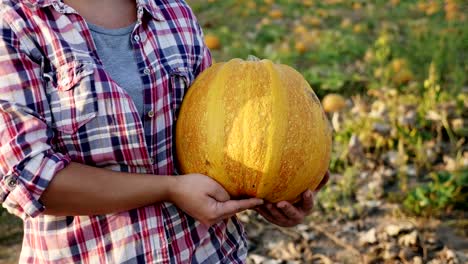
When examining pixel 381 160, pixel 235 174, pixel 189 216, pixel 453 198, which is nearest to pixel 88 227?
pixel 189 216

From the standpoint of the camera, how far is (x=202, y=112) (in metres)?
1.69

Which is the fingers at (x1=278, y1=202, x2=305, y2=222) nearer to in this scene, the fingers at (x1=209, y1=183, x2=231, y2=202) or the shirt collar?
the fingers at (x1=209, y1=183, x2=231, y2=202)

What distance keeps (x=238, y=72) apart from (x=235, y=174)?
11.9 inches

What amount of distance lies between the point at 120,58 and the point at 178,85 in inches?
7.4

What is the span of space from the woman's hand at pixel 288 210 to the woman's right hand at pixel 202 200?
0.15m

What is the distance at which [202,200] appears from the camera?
1.58 metres

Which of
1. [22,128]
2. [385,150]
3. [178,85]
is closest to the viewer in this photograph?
[22,128]

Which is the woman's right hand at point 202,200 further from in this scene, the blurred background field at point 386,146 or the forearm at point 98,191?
the blurred background field at point 386,146

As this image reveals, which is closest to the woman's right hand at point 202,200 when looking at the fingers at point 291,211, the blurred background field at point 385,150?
the fingers at point 291,211

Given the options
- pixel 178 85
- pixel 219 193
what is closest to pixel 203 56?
pixel 178 85

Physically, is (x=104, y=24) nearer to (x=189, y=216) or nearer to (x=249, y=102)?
(x=249, y=102)

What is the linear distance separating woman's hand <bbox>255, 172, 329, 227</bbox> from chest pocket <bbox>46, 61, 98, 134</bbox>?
1.92 ft

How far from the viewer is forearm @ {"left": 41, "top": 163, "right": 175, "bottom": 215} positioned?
147 centimetres

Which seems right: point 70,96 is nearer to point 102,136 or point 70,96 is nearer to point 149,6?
point 102,136
